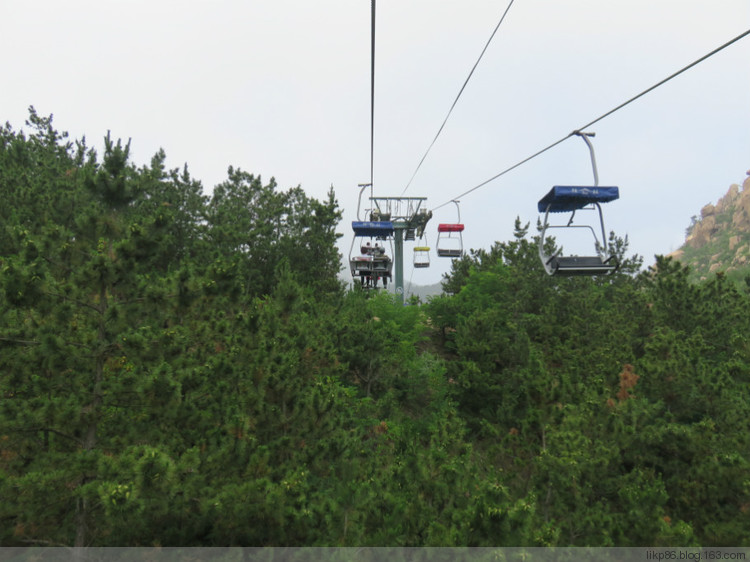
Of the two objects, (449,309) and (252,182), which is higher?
(252,182)

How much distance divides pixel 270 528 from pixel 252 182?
23.8 metres

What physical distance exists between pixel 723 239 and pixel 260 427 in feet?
424

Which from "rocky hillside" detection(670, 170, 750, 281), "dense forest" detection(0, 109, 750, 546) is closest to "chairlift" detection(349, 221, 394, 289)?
"dense forest" detection(0, 109, 750, 546)

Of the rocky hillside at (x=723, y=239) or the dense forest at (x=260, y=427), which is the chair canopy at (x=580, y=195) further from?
the rocky hillside at (x=723, y=239)

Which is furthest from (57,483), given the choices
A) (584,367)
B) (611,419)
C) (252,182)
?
(252,182)

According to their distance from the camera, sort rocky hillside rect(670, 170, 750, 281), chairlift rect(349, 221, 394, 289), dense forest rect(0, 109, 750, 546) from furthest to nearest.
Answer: rocky hillside rect(670, 170, 750, 281), chairlift rect(349, 221, 394, 289), dense forest rect(0, 109, 750, 546)

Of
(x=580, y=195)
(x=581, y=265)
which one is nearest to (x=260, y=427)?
(x=581, y=265)

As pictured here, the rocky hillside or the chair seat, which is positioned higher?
the rocky hillside

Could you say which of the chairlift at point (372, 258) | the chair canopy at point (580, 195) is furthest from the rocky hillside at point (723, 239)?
the chair canopy at point (580, 195)

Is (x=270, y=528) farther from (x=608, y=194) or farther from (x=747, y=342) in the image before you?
(x=747, y=342)

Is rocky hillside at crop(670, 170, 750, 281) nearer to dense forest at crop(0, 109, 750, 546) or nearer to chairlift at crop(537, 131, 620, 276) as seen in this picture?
dense forest at crop(0, 109, 750, 546)

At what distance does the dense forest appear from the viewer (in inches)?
215

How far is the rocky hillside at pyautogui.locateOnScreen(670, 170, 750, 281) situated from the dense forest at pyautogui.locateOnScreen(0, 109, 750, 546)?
8397 cm

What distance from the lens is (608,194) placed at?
7.70 m
